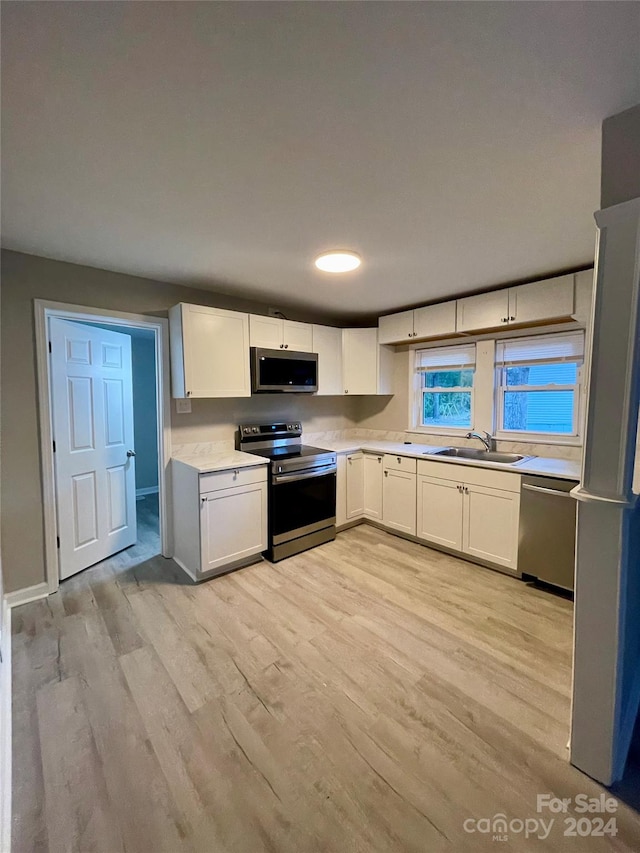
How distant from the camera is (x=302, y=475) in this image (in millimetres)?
3230

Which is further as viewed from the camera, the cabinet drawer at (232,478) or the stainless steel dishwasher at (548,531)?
the cabinet drawer at (232,478)

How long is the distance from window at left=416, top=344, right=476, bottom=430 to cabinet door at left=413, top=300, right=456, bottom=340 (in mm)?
315

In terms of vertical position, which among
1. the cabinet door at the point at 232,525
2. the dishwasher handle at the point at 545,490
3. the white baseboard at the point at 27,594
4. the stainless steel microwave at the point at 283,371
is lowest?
the white baseboard at the point at 27,594

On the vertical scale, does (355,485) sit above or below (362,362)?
below

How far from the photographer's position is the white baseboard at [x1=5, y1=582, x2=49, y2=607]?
8.09 ft

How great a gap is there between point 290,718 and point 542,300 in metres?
3.18

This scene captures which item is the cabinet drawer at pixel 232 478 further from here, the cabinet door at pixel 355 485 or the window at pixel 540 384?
the window at pixel 540 384

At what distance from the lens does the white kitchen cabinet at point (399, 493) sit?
3.46 m

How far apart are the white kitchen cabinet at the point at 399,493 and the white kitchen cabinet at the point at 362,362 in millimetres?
901

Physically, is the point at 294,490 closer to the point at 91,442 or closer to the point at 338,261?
the point at 91,442

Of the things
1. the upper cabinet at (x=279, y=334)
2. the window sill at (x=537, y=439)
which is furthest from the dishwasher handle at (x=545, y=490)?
the upper cabinet at (x=279, y=334)

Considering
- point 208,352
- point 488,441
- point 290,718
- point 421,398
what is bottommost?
point 290,718

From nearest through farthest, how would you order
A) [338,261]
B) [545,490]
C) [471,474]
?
[338,261]
[545,490]
[471,474]

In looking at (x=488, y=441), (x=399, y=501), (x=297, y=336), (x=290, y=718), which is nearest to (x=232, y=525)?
(x=290, y=718)
